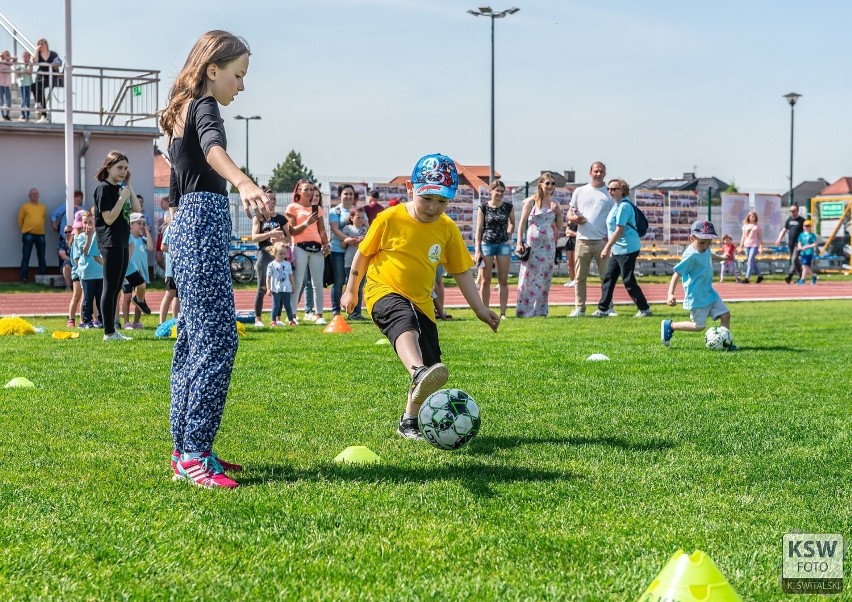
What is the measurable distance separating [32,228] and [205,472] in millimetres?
22098

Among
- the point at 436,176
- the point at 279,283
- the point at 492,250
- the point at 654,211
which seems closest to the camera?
the point at 436,176

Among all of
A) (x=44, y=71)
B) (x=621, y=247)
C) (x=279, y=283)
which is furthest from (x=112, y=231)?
(x=44, y=71)

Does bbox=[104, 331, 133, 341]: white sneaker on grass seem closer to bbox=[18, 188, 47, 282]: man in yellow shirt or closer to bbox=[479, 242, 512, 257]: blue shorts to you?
bbox=[479, 242, 512, 257]: blue shorts

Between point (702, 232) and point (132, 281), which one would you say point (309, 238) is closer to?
point (132, 281)

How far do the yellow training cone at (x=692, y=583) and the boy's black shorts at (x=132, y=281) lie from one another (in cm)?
1179

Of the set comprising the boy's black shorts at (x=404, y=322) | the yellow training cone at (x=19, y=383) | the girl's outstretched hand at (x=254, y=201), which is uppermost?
the girl's outstretched hand at (x=254, y=201)

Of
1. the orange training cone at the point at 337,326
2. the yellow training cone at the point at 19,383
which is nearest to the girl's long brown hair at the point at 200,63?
the yellow training cone at the point at 19,383

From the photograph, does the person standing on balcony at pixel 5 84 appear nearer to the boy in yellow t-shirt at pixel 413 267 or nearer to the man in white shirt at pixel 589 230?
the man in white shirt at pixel 589 230

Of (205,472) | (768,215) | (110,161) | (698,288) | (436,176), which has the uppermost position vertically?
(110,161)

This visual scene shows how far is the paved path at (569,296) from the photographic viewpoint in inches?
742

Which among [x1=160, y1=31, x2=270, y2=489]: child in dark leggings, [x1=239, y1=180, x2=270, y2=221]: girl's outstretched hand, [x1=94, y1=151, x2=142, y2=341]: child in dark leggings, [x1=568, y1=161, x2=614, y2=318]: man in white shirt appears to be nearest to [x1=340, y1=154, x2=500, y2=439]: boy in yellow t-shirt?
[x1=160, y1=31, x2=270, y2=489]: child in dark leggings

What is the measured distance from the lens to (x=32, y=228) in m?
25.3

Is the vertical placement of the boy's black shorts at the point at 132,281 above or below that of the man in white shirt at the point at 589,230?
below

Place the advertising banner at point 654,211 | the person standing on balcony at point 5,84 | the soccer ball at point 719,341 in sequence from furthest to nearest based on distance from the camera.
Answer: the advertising banner at point 654,211 < the person standing on balcony at point 5,84 < the soccer ball at point 719,341
